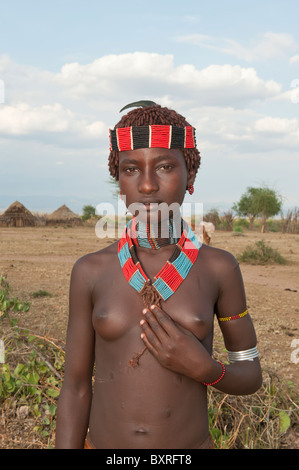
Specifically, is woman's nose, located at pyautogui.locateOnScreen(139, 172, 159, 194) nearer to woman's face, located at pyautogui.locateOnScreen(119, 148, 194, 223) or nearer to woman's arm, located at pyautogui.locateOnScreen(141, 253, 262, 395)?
woman's face, located at pyautogui.locateOnScreen(119, 148, 194, 223)

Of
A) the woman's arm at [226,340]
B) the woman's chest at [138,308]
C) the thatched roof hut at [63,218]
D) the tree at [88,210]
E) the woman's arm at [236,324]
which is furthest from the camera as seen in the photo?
the tree at [88,210]

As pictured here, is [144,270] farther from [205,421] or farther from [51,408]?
[51,408]

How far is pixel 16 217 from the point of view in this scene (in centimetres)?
2833

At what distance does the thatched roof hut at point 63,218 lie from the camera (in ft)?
103

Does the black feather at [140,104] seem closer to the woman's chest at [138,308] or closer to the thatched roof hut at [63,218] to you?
the woman's chest at [138,308]

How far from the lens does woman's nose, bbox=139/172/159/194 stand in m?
1.61

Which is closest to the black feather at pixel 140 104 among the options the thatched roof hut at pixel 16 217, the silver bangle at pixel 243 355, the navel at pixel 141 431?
the silver bangle at pixel 243 355

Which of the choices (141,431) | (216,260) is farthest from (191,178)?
(141,431)

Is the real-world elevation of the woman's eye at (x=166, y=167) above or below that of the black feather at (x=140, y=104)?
below

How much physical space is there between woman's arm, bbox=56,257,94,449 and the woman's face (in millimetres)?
361

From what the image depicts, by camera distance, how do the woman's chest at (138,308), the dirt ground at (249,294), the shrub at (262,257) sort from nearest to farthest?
1. the woman's chest at (138,308)
2. the dirt ground at (249,294)
3. the shrub at (262,257)

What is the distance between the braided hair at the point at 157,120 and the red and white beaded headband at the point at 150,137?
0.21 feet

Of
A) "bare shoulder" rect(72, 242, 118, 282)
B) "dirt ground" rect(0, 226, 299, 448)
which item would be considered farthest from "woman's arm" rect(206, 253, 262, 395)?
"dirt ground" rect(0, 226, 299, 448)

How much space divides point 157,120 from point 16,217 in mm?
27939
